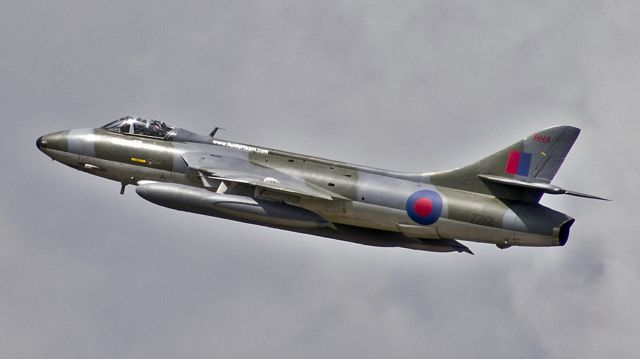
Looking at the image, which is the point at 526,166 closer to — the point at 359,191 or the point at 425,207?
the point at 425,207

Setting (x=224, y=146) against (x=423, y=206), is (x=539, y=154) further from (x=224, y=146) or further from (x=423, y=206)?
(x=224, y=146)

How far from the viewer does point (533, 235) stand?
3706cm

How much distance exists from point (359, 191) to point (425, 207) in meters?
2.07

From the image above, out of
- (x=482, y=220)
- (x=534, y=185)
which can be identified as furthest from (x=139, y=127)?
(x=534, y=185)

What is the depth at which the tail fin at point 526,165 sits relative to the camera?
37.5 metres

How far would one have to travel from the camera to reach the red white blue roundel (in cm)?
3803

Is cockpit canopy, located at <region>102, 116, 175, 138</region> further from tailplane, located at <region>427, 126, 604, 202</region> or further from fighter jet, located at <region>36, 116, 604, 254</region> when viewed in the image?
tailplane, located at <region>427, 126, 604, 202</region>

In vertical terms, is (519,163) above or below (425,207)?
above

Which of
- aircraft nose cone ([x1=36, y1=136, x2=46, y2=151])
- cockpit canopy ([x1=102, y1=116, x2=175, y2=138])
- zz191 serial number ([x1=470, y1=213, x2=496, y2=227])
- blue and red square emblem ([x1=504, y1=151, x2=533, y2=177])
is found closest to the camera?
zz191 serial number ([x1=470, y1=213, x2=496, y2=227])

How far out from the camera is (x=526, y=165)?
124 feet

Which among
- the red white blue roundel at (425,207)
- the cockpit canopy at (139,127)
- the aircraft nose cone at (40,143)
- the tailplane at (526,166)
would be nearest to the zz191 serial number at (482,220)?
the tailplane at (526,166)

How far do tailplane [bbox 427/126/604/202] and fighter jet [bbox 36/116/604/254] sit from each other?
1.1 inches

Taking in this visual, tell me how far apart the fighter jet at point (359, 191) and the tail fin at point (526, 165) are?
3 cm

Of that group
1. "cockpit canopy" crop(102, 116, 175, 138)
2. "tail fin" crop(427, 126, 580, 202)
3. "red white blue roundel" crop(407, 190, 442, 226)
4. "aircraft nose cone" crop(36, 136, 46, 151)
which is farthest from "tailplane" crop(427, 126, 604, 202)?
"aircraft nose cone" crop(36, 136, 46, 151)
